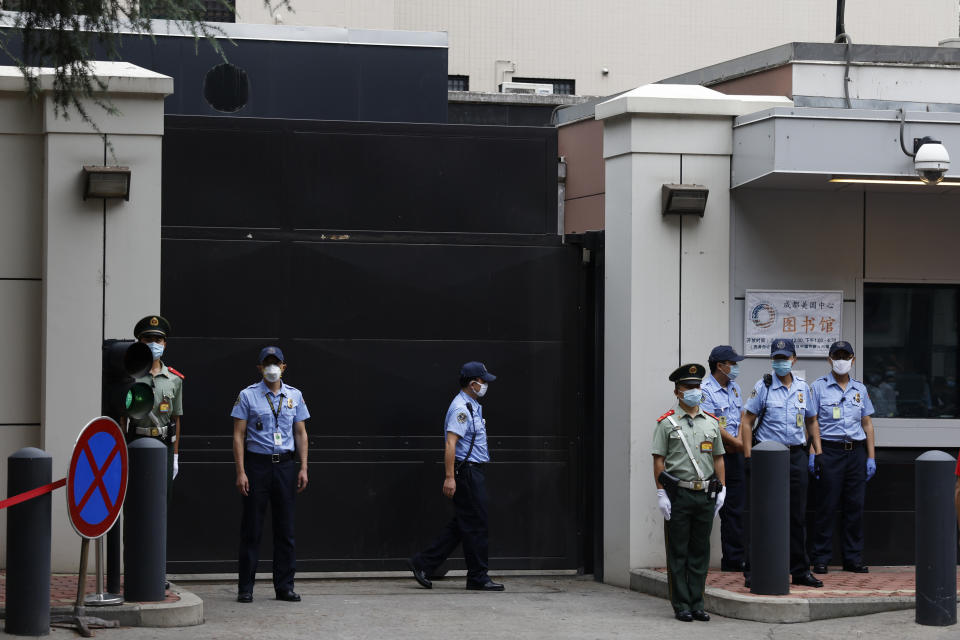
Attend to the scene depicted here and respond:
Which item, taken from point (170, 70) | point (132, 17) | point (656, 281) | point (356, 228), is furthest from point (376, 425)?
point (170, 70)

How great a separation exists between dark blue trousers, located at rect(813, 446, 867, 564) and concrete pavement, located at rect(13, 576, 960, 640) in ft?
5.39

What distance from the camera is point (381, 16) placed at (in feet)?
95.2

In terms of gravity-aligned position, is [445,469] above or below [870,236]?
below

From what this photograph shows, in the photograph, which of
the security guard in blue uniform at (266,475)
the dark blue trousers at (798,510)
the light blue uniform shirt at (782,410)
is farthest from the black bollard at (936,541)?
the security guard in blue uniform at (266,475)

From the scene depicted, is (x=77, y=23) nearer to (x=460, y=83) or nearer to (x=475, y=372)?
(x=475, y=372)

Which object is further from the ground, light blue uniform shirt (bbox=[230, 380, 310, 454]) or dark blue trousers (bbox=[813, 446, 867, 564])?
light blue uniform shirt (bbox=[230, 380, 310, 454])

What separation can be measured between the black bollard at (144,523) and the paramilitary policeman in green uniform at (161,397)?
102 cm

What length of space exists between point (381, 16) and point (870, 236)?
18180 millimetres

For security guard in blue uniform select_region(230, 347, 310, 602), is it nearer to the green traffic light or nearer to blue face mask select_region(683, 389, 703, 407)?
the green traffic light

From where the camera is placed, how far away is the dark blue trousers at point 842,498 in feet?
39.0

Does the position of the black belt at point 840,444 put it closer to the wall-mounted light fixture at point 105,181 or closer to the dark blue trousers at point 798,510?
the dark blue trousers at point 798,510

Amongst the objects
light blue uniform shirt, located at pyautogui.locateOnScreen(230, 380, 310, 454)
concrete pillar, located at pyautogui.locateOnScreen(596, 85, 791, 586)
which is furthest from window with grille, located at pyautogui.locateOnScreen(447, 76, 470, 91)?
light blue uniform shirt, located at pyautogui.locateOnScreen(230, 380, 310, 454)

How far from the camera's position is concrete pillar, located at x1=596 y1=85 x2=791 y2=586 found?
12016mm

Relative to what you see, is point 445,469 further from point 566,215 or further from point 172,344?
point 566,215
